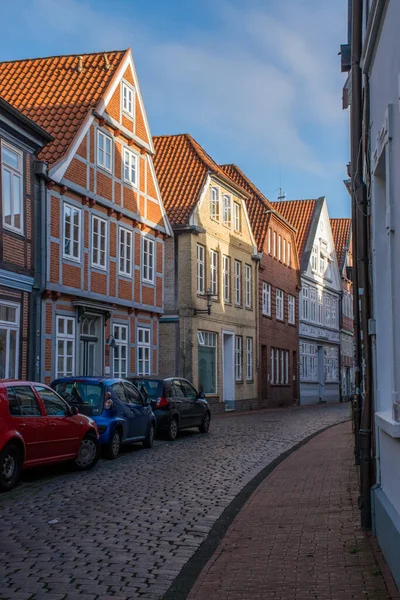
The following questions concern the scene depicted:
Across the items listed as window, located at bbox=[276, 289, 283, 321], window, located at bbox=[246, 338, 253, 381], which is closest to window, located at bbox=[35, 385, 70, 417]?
window, located at bbox=[246, 338, 253, 381]

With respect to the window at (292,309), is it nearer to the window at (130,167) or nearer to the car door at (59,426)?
the window at (130,167)

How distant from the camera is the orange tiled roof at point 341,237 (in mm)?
63469

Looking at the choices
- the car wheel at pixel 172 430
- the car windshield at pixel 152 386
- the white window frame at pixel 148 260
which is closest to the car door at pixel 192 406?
the car wheel at pixel 172 430

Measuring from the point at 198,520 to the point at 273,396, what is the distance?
34.6 metres

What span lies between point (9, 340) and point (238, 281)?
784 inches

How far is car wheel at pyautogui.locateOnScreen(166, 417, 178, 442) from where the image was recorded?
66.8 ft

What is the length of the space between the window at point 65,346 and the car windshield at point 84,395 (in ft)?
21.5

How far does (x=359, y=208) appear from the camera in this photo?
9.16 meters

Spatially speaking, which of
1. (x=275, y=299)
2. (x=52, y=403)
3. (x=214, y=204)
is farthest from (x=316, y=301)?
(x=52, y=403)

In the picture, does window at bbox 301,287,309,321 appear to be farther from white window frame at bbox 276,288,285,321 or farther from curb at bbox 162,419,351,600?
curb at bbox 162,419,351,600

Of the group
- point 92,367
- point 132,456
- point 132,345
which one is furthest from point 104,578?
point 132,345

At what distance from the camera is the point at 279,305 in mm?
46031

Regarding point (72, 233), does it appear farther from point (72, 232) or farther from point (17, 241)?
point (17, 241)

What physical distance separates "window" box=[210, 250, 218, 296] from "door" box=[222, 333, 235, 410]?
2.17 meters
